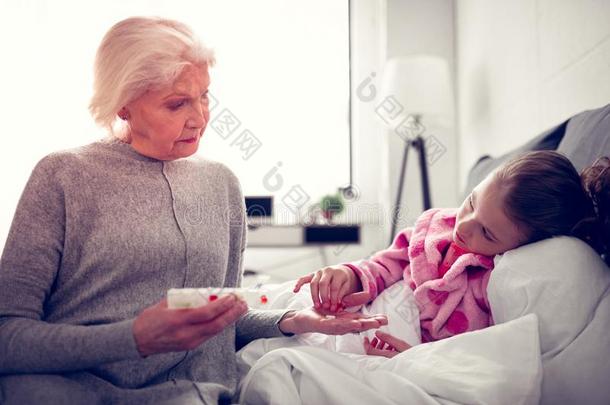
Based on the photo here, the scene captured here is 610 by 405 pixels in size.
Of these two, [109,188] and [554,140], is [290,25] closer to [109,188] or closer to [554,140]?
[554,140]

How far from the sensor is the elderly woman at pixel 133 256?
2.87 ft

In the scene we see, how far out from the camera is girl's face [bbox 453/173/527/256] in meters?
1.06

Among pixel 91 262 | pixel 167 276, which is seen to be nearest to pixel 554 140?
pixel 167 276

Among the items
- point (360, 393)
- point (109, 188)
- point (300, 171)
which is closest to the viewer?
point (360, 393)

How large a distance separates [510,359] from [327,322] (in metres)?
0.34

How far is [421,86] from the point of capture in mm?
2928

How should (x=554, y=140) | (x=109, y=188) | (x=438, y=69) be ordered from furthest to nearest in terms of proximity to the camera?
1. (x=438, y=69)
2. (x=554, y=140)
3. (x=109, y=188)

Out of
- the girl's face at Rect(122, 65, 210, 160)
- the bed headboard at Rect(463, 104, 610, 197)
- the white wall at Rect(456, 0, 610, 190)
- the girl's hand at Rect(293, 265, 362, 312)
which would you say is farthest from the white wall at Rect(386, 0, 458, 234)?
the girl's face at Rect(122, 65, 210, 160)

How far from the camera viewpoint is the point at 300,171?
3.77m

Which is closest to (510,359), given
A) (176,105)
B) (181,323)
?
(181,323)

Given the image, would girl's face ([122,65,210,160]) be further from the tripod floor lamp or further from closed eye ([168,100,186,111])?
the tripod floor lamp

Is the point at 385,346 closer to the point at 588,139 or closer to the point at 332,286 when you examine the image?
the point at 332,286

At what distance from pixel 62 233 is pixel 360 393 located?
1.95ft

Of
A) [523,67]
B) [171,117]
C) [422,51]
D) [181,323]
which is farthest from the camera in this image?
[422,51]
